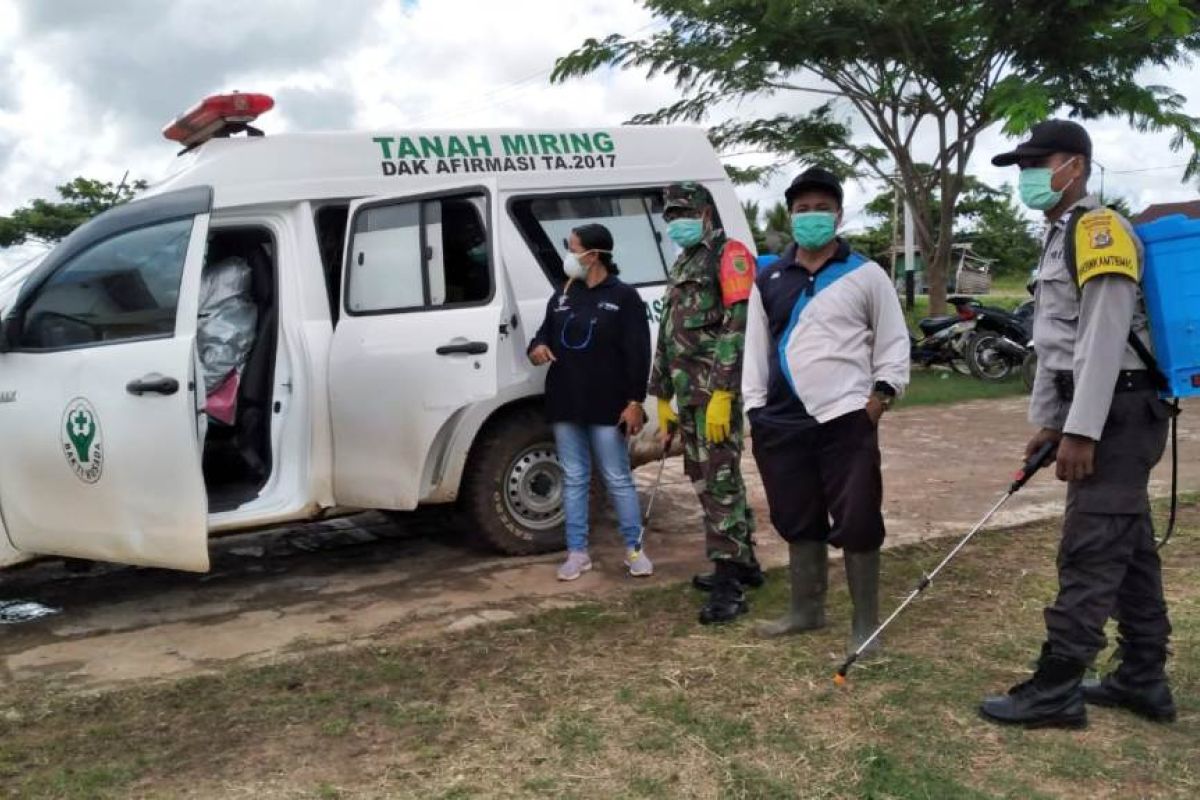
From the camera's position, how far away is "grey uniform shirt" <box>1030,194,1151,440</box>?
3211mm

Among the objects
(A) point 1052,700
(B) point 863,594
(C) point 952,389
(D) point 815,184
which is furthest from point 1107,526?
(C) point 952,389

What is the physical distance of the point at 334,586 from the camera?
5344 millimetres

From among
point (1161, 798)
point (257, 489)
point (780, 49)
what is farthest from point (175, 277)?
point (780, 49)

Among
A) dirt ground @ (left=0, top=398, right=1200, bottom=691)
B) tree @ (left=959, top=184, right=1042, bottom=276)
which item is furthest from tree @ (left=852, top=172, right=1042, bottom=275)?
dirt ground @ (left=0, top=398, right=1200, bottom=691)

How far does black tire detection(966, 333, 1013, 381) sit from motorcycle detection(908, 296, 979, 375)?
0.85 feet

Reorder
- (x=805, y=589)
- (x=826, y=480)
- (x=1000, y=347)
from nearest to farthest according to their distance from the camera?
1. (x=826, y=480)
2. (x=805, y=589)
3. (x=1000, y=347)

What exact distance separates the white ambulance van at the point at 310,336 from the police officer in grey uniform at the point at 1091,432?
2.51m

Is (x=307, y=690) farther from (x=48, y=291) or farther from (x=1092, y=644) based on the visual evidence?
(x=1092, y=644)

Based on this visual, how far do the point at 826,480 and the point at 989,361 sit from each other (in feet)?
34.1

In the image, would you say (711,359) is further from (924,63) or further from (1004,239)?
(1004,239)

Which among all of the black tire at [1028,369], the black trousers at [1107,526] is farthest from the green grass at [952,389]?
the black trousers at [1107,526]

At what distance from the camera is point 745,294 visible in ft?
15.1

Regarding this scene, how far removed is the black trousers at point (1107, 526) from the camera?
10.9 feet

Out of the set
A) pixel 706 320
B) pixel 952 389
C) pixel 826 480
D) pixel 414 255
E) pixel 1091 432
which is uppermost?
pixel 414 255
